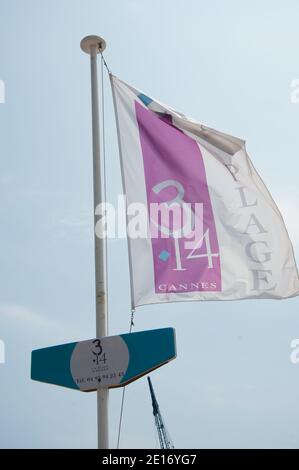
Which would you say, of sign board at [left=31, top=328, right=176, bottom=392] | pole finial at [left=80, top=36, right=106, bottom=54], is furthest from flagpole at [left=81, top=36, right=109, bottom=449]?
sign board at [left=31, top=328, right=176, bottom=392]

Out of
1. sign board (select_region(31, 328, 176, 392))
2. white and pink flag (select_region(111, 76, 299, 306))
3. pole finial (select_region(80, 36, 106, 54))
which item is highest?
pole finial (select_region(80, 36, 106, 54))

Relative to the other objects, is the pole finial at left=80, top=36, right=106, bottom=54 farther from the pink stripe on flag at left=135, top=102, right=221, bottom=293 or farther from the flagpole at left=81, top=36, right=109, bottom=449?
the pink stripe on flag at left=135, top=102, right=221, bottom=293

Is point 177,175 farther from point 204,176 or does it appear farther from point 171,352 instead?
point 171,352

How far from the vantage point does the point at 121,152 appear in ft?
32.9

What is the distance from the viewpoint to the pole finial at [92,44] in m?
10.4

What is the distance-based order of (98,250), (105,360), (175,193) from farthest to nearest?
(175,193), (98,250), (105,360)

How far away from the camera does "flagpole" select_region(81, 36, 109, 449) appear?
7945 millimetres

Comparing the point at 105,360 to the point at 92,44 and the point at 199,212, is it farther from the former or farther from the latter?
the point at 92,44

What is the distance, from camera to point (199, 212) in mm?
10008

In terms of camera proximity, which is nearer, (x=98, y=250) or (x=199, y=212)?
(x=98, y=250)

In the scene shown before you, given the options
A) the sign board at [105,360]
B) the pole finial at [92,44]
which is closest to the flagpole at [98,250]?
the pole finial at [92,44]

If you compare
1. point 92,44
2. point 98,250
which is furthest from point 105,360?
point 92,44

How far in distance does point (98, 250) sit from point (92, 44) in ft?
12.7

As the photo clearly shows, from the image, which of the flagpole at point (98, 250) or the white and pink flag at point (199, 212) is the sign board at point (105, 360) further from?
the white and pink flag at point (199, 212)
